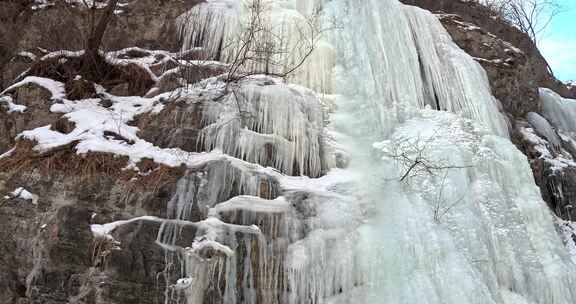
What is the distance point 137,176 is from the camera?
16.9 ft

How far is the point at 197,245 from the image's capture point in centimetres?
466

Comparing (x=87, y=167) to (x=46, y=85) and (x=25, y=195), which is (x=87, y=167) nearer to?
(x=25, y=195)

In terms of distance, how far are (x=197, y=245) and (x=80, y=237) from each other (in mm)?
991

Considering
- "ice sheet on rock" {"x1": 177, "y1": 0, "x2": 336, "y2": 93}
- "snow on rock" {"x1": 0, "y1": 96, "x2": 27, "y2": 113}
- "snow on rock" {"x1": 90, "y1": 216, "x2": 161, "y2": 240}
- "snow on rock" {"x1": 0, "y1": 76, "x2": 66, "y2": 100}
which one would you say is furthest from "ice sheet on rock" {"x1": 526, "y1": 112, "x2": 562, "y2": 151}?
"snow on rock" {"x1": 0, "y1": 96, "x2": 27, "y2": 113}

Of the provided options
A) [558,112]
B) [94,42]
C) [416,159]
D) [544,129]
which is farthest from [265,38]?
[558,112]

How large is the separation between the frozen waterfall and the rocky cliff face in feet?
0.11

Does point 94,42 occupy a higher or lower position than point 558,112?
higher

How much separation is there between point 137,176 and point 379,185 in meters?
2.47

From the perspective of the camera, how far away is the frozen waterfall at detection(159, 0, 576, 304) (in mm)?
4871

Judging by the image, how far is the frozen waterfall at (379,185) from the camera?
16.0 feet

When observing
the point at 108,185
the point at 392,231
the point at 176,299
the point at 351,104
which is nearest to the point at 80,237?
the point at 108,185

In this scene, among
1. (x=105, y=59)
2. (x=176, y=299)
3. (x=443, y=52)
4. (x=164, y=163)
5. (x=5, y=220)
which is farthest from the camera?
(x=443, y=52)

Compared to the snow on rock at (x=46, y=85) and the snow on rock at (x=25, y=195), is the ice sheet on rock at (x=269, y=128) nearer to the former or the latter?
the snow on rock at (x=25, y=195)

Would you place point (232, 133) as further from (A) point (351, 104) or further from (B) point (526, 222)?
(B) point (526, 222)
